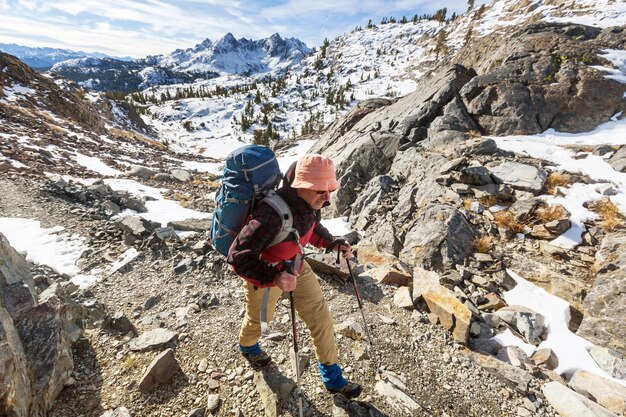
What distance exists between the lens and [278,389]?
428 centimetres

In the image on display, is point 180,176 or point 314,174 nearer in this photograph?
point 314,174

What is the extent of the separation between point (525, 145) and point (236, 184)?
1373cm

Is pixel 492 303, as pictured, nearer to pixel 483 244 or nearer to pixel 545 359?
pixel 545 359

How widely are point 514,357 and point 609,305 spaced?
2398mm

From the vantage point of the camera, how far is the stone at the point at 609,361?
4.98 metres

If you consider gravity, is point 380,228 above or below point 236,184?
below

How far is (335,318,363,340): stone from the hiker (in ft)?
3.87

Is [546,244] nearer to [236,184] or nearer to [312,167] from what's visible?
[312,167]

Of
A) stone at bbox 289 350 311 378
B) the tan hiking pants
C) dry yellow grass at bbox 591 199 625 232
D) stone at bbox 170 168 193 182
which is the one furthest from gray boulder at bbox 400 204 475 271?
stone at bbox 170 168 193 182

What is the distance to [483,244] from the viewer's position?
312 inches

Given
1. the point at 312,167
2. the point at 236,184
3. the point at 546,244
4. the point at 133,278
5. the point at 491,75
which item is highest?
the point at 491,75

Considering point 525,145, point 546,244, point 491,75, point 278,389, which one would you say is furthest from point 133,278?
point 491,75

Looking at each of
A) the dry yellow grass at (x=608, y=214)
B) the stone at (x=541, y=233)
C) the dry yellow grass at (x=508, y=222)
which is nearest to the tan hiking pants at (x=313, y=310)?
the dry yellow grass at (x=508, y=222)

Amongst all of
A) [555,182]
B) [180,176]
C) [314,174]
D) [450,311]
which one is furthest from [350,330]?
[180,176]
